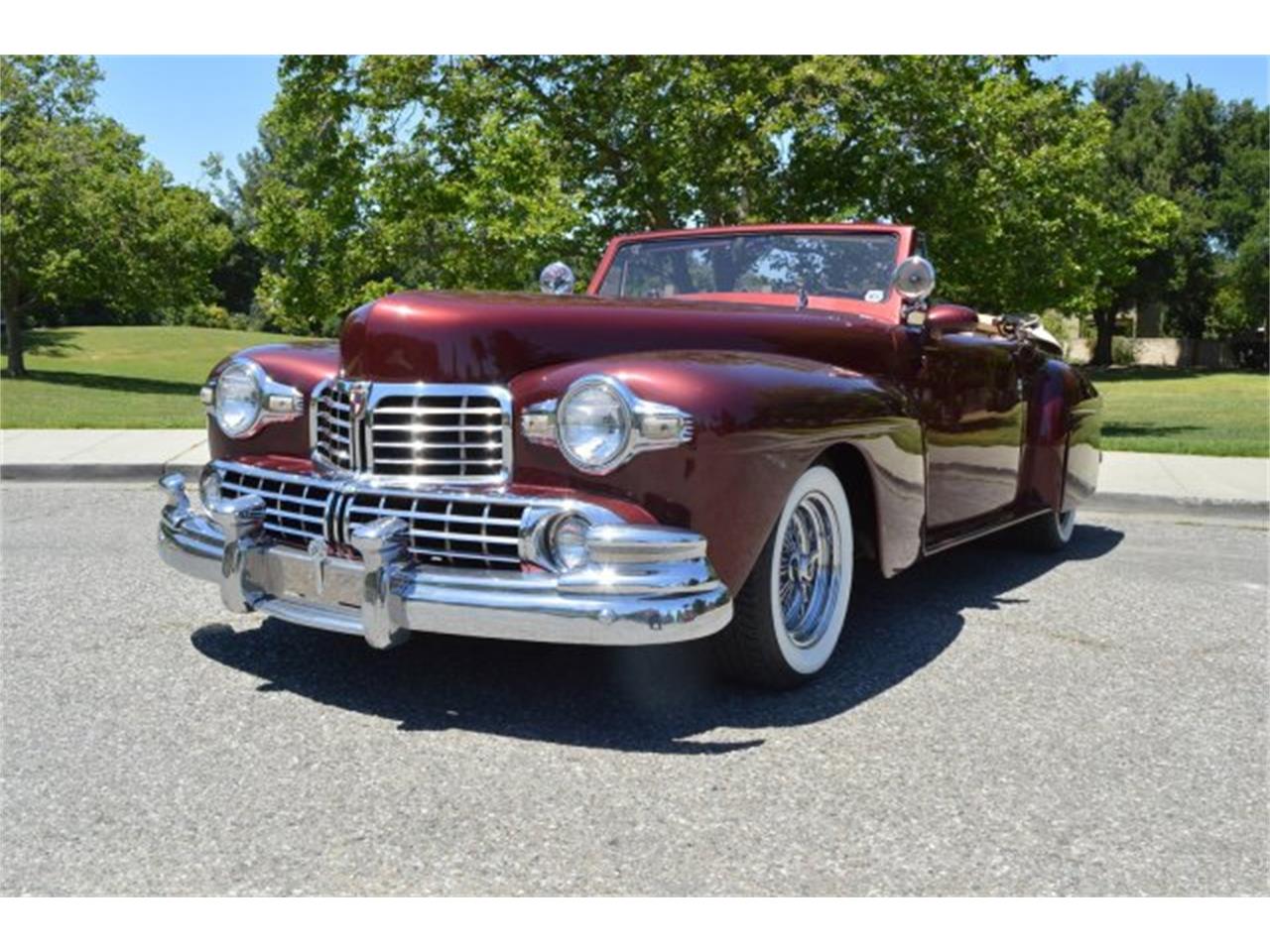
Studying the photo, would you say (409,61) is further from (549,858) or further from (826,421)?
(549,858)

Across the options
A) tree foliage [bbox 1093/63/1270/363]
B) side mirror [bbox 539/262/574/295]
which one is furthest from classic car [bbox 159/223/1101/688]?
tree foliage [bbox 1093/63/1270/363]

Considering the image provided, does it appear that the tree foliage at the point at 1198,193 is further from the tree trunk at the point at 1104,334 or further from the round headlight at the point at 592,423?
the round headlight at the point at 592,423

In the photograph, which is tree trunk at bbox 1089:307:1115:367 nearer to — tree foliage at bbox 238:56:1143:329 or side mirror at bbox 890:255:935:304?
tree foliage at bbox 238:56:1143:329

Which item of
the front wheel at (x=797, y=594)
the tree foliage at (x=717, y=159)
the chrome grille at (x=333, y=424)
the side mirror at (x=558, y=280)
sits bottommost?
the front wheel at (x=797, y=594)

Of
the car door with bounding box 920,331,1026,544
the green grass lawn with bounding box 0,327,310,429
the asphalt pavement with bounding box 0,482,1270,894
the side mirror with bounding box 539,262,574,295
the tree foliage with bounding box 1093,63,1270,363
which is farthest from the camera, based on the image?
the tree foliage with bounding box 1093,63,1270,363

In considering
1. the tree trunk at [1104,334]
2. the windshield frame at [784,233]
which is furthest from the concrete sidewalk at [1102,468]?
the tree trunk at [1104,334]

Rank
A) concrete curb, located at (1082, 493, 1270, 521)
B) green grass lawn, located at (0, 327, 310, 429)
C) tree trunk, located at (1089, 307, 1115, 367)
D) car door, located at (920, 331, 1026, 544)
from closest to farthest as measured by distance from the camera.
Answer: car door, located at (920, 331, 1026, 544) < concrete curb, located at (1082, 493, 1270, 521) < green grass lawn, located at (0, 327, 310, 429) < tree trunk, located at (1089, 307, 1115, 367)

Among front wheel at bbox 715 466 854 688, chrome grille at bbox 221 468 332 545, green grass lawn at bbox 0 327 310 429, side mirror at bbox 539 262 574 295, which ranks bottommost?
green grass lawn at bbox 0 327 310 429

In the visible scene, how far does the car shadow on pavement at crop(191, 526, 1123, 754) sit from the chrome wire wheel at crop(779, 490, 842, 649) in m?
0.19

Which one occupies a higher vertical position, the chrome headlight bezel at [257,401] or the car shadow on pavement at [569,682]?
the chrome headlight bezel at [257,401]

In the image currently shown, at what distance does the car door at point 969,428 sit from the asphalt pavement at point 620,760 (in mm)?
461

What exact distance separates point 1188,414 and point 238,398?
1797cm

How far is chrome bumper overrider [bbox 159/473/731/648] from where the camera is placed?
3.17 meters

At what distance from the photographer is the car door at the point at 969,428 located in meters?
4.74
